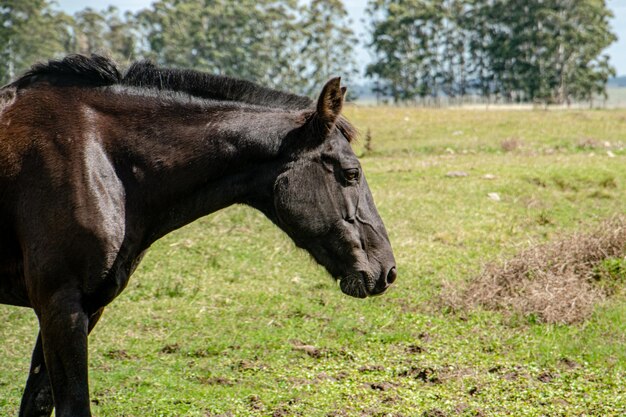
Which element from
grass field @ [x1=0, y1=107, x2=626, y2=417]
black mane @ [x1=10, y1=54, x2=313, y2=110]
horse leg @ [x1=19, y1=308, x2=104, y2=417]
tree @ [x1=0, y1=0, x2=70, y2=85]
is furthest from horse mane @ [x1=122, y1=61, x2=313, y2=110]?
tree @ [x1=0, y1=0, x2=70, y2=85]

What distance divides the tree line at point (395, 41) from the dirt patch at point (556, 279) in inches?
2229

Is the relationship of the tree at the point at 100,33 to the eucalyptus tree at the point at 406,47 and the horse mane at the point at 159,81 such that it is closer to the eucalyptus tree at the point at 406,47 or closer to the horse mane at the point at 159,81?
the eucalyptus tree at the point at 406,47

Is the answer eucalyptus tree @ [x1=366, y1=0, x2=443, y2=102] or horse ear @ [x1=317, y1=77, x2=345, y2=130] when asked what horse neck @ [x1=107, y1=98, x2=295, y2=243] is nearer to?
horse ear @ [x1=317, y1=77, x2=345, y2=130]

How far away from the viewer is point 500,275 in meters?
8.53

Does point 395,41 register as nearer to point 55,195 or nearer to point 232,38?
point 232,38

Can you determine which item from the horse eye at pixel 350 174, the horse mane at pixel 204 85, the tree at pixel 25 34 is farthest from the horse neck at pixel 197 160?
the tree at pixel 25 34

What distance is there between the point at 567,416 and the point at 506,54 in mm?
69420

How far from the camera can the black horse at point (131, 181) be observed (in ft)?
12.6

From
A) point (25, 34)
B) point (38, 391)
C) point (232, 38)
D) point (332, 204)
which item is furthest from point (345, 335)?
point (232, 38)

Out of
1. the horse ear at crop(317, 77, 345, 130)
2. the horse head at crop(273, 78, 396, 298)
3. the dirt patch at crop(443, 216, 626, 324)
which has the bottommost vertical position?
the dirt patch at crop(443, 216, 626, 324)

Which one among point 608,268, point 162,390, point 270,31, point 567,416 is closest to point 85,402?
point 162,390

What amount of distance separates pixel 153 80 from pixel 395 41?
75.7 meters

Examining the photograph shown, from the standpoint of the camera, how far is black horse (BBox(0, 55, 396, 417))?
383cm

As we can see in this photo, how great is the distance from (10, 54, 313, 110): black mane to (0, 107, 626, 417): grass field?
3.80 ft
